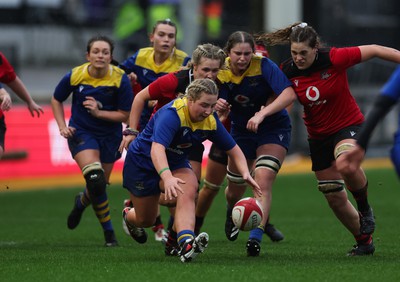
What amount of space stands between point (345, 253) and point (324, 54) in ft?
6.10

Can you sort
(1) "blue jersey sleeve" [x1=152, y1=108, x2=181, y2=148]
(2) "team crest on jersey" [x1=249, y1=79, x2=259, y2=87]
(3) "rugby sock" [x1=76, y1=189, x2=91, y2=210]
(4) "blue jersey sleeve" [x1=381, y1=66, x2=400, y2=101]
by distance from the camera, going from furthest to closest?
(3) "rugby sock" [x1=76, y1=189, x2=91, y2=210] → (2) "team crest on jersey" [x1=249, y1=79, x2=259, y2=87] → (1) "blue jersey sleeve" [x1=152, y1=108, x2=181, y2=148] → (4) "blue jersey sleeve" [x1=381, y1=66, x2=400, y2=101]

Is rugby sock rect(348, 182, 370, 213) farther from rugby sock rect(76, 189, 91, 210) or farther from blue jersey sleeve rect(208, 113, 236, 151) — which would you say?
rugby sock rect(76, 189, 91, 210)

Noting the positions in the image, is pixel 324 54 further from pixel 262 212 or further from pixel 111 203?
pixel 111 203

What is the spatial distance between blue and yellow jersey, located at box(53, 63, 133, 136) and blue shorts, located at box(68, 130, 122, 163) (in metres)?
0.08

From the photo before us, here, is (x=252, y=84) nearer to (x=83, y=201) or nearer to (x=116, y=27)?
(x=83, y=201)

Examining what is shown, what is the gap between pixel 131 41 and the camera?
27641 mm

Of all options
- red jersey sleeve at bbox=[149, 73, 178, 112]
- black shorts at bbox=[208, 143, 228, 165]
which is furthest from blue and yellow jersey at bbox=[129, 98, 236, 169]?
black shorts at bbox=[208, 143, 228, 165]

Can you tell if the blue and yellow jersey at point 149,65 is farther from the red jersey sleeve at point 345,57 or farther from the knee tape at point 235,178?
the red jersey sleeve at point 345,57

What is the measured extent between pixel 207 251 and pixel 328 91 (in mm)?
1936

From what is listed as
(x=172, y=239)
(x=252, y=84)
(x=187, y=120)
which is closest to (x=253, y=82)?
(x=252, y=84)

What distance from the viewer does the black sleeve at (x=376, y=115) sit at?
25.8ft

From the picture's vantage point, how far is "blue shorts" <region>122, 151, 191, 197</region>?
9.59 m

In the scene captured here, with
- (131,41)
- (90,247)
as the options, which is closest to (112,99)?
(90,247)

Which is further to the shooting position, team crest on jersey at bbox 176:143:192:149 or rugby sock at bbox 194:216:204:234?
rugby sock at bbox 194:216:204:234
